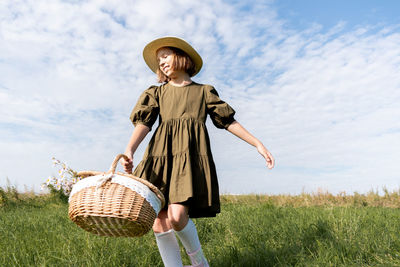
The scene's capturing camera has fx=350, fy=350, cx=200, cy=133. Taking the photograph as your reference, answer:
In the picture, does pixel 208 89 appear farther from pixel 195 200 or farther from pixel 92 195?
pixel 92 195

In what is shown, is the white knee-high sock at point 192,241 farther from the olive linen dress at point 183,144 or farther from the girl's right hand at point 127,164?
the girl's right hand at point 127,164

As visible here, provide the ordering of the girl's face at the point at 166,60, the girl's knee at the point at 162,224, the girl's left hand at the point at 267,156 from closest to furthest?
the girl's knee at the point at 162,224, the girl's left hand at the point at 267,156, the girl's face at the point at 166,60

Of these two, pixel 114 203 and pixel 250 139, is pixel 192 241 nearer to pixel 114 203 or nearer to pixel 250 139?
pixel 114 203

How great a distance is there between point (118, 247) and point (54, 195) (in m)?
6.66

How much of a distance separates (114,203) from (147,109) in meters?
1.00

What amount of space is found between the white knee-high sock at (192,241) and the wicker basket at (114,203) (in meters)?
0.42

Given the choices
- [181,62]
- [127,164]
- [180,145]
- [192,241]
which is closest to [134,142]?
[127,164]

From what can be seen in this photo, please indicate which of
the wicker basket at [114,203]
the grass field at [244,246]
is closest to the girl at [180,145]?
the wicker basket at [114,203]

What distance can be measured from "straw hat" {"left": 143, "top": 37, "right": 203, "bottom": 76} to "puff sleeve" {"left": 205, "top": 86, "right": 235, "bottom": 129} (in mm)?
310

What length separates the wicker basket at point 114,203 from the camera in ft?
6.76

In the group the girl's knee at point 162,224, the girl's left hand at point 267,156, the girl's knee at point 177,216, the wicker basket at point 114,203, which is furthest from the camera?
the girl's left hand at point 267,156

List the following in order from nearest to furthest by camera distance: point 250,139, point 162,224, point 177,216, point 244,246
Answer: point 177,216, point 162,224, point 250,139, point 244,246

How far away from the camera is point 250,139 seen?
2.90 meters

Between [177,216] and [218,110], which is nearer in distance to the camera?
[177,216]
